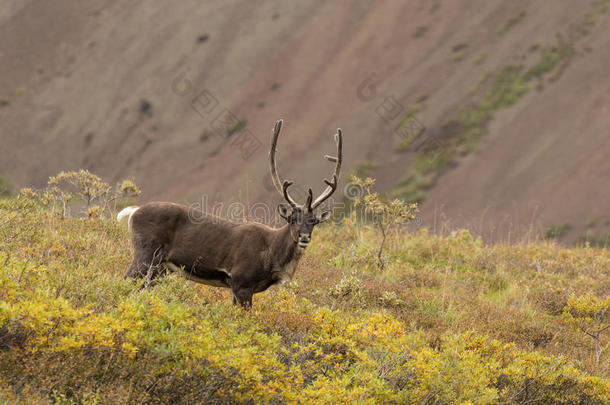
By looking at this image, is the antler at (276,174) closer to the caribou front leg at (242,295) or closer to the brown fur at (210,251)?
the brown fur at (210,251)

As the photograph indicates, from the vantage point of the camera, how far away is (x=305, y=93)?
→ 71750 mm

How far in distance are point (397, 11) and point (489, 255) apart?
65.1 m

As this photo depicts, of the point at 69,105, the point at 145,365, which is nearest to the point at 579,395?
the point at 145,365

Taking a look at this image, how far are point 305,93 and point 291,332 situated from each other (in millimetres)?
65589

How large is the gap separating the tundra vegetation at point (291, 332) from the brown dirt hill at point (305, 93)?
37.7 m

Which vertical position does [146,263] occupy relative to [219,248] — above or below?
above

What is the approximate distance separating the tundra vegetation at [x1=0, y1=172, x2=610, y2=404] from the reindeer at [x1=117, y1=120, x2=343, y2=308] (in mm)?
352

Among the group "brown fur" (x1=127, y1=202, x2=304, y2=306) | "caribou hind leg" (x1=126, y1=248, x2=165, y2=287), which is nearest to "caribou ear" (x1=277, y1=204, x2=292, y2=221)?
"brown fur" (x1=127, y1=202, x2=304, y2=306)

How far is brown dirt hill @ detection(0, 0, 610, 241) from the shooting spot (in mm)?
54219

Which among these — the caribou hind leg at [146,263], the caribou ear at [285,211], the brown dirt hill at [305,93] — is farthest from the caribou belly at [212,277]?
the brown dirt hill at [305,93]

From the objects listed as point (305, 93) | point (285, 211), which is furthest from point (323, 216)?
point (305, 93)

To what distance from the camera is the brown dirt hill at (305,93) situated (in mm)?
54219

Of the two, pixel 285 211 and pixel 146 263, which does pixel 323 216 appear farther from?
pixel 146 263

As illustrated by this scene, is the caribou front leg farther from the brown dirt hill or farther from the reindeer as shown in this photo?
the brown dirt hill
